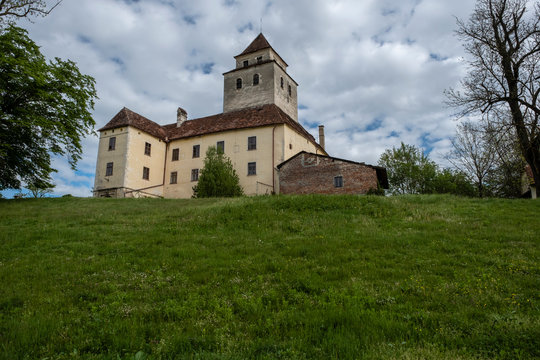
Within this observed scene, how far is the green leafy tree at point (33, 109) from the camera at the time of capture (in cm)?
2094

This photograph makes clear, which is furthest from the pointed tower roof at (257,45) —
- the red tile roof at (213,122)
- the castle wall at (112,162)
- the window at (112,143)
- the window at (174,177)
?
the window at (112,143)

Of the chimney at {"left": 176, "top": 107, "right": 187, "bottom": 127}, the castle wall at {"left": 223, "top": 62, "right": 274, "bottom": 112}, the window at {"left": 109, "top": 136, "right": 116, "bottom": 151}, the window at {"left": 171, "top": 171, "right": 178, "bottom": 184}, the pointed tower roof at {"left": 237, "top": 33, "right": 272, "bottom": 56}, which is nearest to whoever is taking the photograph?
the window at {"left": 109, "top": 136, "right": 116, "bottom": 151}

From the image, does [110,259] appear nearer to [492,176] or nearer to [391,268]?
[391,268]

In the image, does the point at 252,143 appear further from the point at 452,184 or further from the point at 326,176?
the point at 452,184

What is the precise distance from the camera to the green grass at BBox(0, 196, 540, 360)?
4.51m

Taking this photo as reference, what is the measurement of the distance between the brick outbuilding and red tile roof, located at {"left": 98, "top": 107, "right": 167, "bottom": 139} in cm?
1574

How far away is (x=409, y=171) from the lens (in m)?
54.6

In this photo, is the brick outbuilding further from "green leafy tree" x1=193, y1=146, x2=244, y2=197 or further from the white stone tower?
the white stone tower

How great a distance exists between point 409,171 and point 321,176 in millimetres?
30967

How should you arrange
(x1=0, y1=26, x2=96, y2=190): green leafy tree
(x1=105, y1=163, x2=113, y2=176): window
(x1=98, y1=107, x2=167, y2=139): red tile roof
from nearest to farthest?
(x1=0, y1=26, x2=96, y2=190): green leafy tree → (x1=105, y1=163, x2=113, y2=176): window → (x1=98, y1=107, x2=167, y2=139): red tile roof

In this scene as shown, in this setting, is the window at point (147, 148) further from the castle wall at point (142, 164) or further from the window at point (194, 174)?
the window at point (194, 174)

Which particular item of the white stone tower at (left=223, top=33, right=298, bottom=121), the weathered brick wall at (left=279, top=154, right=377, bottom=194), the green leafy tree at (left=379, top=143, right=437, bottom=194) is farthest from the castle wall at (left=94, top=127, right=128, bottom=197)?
the green leafy tree at (left=379, top=143, right=437, bottom=194)

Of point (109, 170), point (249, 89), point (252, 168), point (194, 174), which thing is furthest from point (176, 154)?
point (249, 89)

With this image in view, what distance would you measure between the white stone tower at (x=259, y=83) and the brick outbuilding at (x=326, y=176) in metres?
11.2
